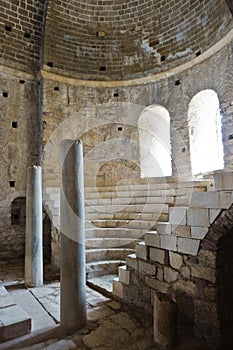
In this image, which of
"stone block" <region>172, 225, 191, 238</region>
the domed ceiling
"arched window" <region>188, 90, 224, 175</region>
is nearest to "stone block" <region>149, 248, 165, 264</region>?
"stone block" <region>172, 225, 191, 238</region>

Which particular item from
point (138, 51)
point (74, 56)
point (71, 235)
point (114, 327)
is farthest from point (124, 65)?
point (114, 327)

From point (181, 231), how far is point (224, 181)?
3.00ft

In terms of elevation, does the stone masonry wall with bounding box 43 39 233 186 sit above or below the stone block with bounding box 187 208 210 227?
above

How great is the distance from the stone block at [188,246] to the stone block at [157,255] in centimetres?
34

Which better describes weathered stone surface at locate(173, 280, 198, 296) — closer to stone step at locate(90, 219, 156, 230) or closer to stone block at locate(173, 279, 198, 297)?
stone block at locate(173, 279, 198, 297)

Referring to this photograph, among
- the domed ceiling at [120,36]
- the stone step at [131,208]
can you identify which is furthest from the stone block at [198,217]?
the domed ceiling at [120,36]

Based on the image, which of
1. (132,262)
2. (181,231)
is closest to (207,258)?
(181,231)

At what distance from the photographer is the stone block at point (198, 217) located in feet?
10.3

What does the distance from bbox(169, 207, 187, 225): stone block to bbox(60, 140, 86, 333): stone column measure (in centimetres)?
127

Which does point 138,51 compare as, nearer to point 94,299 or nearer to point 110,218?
point 110,218

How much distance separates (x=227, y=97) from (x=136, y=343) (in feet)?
21.7

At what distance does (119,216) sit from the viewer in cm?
670

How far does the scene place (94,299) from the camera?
440 centimetres

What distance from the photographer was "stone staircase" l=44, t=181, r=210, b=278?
557 centimetres
